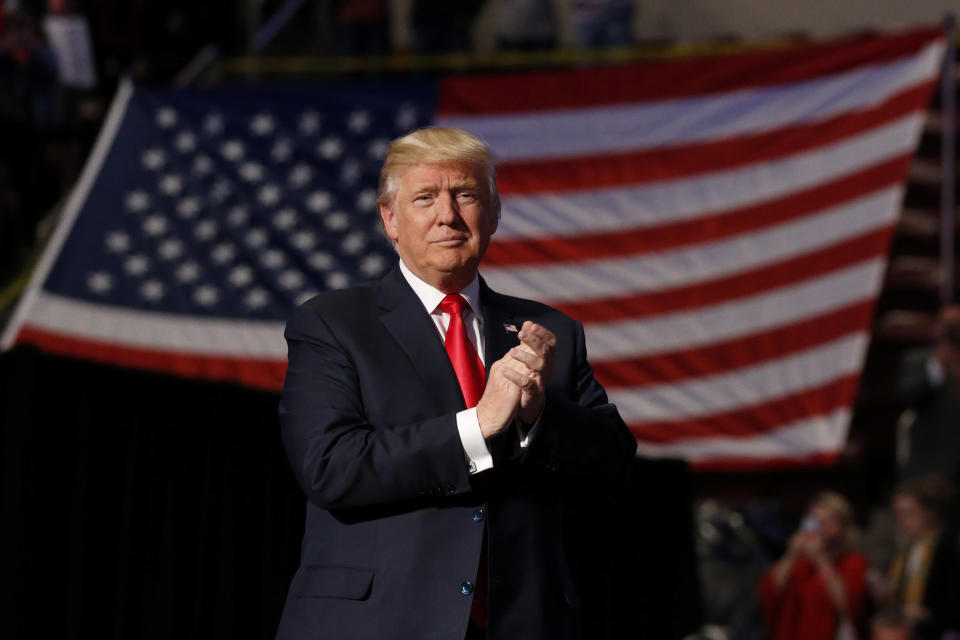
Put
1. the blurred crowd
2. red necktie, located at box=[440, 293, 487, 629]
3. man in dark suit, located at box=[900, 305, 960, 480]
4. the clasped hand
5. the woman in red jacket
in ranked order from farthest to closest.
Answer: man in dark suit, located at box=[900, 305, 960, 480]
the woman in red jacket
the blurred crowd
red necktie, located at box=[440, 293, 487, 629]
the clasped hand

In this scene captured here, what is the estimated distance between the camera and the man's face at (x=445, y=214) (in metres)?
1.94

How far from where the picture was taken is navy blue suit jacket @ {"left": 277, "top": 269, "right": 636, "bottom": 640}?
1.85 meters

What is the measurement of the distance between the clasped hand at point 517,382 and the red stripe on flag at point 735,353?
20.6 ft

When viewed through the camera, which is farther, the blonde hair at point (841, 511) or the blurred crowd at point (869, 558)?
the blonde hair at point (841, 511)

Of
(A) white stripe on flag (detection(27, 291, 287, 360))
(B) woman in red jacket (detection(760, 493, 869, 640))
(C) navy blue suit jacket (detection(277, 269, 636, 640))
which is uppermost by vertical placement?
(C) navy blue suit jacket (detection(277, 269, 636, 640))

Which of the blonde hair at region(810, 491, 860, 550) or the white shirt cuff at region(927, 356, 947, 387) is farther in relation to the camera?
the white shirt cuff at region(927, 356, 947, 387)

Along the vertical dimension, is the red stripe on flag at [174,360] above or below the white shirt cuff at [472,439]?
below

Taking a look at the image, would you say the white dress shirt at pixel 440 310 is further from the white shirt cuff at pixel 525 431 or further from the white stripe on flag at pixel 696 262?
the white stripe on flag at pixel 696 262

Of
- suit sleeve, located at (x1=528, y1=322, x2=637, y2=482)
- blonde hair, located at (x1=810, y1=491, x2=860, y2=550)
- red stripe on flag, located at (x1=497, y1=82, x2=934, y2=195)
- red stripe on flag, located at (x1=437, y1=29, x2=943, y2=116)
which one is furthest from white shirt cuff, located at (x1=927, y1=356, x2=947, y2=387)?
suit sleeve, located at (x1=528, y1=322, x2=637, y2=482)

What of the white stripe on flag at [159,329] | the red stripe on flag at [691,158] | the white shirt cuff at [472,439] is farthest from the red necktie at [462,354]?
the white stripe on flag at [159,329]

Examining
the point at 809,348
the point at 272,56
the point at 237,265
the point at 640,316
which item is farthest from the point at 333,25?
the point at 809,348

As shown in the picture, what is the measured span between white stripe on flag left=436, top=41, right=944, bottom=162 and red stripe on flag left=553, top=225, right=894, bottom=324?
887 millimetres

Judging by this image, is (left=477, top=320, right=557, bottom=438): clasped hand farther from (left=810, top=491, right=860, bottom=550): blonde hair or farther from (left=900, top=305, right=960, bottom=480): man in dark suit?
(left=900, top=305, right=960, bottom=480): man in dark suit

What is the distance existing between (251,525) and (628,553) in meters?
1.06
